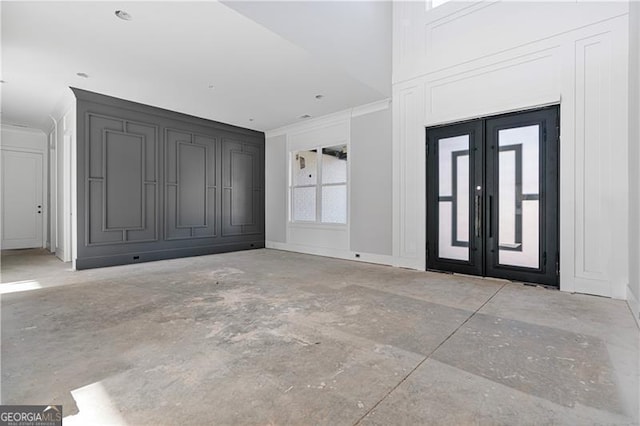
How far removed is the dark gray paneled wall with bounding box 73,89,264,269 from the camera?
527cm

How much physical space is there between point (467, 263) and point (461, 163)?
5.14 ft

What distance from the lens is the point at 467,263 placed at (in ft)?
15.4

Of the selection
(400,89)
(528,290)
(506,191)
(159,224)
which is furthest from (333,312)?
(159,224)

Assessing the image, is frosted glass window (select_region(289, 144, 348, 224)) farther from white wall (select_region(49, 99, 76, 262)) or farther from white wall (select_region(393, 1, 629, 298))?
white wall (select_region(49, 99, 76, 262))

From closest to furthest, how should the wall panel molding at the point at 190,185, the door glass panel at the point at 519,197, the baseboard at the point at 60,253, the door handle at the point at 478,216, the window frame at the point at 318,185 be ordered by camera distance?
the door glass panel at the point at 519,197 → the door handle at the point at 478,216 → the baseboard at the point at 60,253 → the wall panel molding at the point at 190,185 → the window frame at the point at 318,185

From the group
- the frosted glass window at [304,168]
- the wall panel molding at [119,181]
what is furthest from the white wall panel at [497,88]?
the wall panel molding at [119,181]

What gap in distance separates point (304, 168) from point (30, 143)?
729 centimetres

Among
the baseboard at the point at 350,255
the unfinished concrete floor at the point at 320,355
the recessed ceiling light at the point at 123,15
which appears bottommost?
the unfinished concrete floor at the point at 320,355

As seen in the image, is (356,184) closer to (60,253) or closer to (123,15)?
(123,15)

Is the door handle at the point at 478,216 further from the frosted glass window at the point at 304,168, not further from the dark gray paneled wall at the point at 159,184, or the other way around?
the dark gray paneled wall at the point at 159,184

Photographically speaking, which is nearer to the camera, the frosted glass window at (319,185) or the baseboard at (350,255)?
the baseboard at (350,255)

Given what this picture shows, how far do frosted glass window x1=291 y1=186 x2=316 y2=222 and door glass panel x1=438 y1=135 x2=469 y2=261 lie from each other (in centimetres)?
301

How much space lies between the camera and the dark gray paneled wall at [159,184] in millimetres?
5266

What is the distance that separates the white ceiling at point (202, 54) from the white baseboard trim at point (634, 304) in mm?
4298
